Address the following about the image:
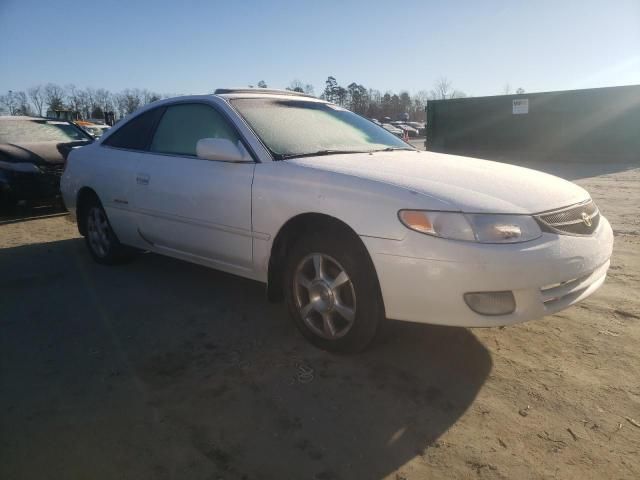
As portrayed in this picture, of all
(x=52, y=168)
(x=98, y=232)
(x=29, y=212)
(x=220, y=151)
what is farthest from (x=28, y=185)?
(x=220, y=151)

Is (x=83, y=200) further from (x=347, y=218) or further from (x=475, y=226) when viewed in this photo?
(x=475, y=226)

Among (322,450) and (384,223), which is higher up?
(384,223)

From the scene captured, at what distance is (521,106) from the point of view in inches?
697

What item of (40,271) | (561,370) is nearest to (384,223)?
(561,370)

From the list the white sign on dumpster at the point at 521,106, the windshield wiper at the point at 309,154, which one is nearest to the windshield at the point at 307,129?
the windshield wiper at the point at 309,154

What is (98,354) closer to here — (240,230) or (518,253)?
(240,230)

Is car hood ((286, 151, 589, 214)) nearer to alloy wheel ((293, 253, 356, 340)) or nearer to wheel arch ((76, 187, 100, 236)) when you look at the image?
alloy wheel ((293, 253, 356, 340))

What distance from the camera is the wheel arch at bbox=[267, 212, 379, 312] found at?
104 inches

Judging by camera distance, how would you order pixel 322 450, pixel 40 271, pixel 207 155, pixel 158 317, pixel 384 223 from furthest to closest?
pixel 40 271 → pixel 158 317 → pixel 207 155 → pixel 384 223 → pixel 322 450

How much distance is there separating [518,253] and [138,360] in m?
2.15

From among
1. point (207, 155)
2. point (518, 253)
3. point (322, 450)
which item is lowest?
point (322, 450)

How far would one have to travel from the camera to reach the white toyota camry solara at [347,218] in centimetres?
236

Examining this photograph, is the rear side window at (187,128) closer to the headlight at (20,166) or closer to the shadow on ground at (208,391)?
the shadow on ground at (208,391)

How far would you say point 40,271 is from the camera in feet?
14.9
